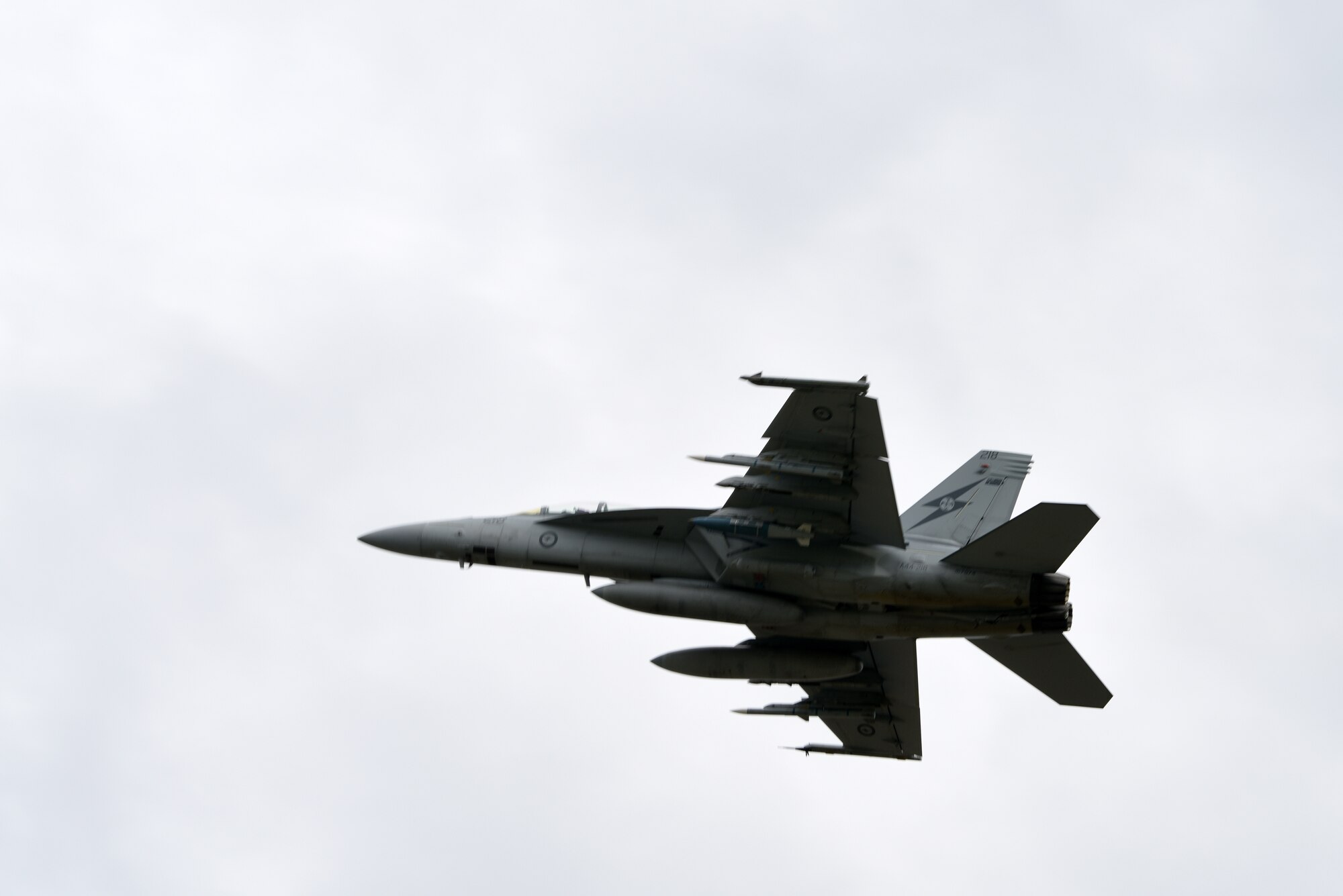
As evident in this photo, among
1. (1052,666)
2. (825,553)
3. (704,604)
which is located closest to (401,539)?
(704,604)

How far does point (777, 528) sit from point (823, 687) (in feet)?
24.7

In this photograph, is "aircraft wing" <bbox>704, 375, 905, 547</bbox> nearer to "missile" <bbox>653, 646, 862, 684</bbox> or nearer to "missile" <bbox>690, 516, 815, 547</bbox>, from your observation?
"missile" <bbox>690, 516, 815, 547</bbox>

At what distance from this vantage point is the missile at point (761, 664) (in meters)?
30.1

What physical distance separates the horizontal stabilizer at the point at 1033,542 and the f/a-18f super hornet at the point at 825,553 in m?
0.03

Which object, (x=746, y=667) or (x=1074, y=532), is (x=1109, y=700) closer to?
(x=1074, y=532)

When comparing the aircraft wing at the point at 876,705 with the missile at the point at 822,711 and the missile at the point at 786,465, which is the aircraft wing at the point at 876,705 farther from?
the missile at the point at 786,465

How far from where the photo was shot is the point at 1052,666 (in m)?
→ 30.0

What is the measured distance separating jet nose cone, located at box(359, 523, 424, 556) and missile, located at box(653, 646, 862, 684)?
5.76m

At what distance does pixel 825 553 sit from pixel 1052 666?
19.5 feet

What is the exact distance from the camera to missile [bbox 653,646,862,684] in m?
30.1

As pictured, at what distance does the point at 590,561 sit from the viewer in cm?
2973

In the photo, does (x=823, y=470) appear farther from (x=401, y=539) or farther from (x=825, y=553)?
(x=401, y=539)

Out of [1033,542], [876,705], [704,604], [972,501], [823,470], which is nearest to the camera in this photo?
[1033,542]

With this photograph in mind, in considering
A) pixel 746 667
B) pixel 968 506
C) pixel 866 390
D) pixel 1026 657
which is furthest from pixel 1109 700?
pixel 866 390
